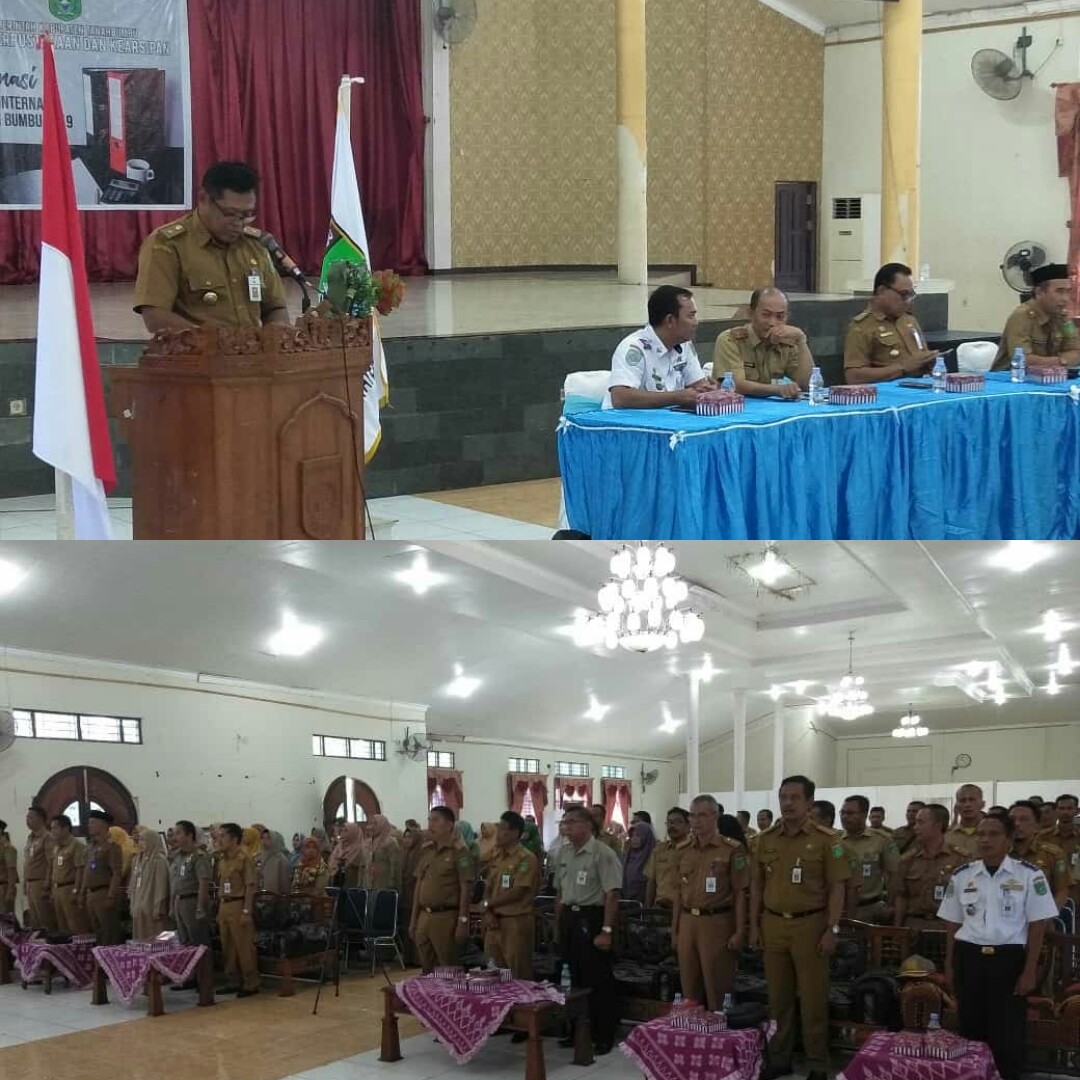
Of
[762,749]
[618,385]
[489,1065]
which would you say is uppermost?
[618,385]

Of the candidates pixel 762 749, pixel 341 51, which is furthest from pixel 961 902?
pixel 341 51

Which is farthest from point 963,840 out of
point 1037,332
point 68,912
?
point 1037,332

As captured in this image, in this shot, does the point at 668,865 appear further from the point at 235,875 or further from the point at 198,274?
the point at 198,274

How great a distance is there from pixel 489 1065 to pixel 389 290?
2.56m

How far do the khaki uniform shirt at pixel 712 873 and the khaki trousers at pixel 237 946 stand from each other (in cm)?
121

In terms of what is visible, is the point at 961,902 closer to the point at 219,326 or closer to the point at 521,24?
the point at 219,326

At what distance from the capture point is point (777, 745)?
3697mm

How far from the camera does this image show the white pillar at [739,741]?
3695mm

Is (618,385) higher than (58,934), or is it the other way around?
(618,385)

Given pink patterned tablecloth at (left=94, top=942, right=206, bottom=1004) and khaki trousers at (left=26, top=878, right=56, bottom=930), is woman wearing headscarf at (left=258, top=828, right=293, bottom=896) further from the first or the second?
khaki trousers at (left=26, top=878, right=56, bottom=930)

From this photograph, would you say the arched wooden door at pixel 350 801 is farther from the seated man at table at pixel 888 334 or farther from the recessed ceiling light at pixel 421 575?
the seated man at table at pixel 888 334

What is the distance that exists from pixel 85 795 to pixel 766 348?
318cm

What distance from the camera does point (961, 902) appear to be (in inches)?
147

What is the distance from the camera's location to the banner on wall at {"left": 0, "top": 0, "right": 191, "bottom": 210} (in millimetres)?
10945
